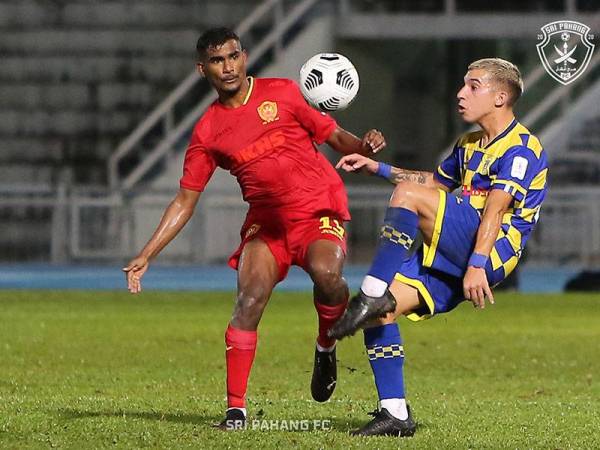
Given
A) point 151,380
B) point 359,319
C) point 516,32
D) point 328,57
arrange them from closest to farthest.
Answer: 1. point 359,319
2. point 328,57
3. point 151,380
4. point 516,32

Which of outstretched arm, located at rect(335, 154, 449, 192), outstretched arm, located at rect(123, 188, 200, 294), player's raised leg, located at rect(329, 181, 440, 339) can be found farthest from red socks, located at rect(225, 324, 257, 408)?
outstretched arm, located at rect(335, 154, 449, 192)

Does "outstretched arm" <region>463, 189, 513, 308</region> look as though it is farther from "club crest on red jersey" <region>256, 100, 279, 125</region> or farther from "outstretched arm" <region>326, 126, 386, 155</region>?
"club crest on red jersey" <region>256, 100, 279, 125</region>

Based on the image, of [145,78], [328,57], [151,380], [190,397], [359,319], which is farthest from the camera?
[145,78]

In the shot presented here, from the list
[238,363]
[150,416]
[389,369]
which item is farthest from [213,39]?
[150,416]

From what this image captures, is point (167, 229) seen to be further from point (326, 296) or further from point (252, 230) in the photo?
point (326, 296)

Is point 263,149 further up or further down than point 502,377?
further up

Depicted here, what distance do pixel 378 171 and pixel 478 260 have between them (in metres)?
0.77

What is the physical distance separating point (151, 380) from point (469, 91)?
13.3 ft

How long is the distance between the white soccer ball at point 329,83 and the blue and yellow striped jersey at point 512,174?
0.65m

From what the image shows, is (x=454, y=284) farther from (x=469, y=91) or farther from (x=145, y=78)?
(x=145, y=78)

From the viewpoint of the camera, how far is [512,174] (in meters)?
6.32

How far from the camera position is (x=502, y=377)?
34.1 ft

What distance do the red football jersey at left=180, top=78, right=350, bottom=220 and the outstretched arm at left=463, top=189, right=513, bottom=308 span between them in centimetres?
119

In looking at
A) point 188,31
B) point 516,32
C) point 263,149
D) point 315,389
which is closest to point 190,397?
point 315,389
